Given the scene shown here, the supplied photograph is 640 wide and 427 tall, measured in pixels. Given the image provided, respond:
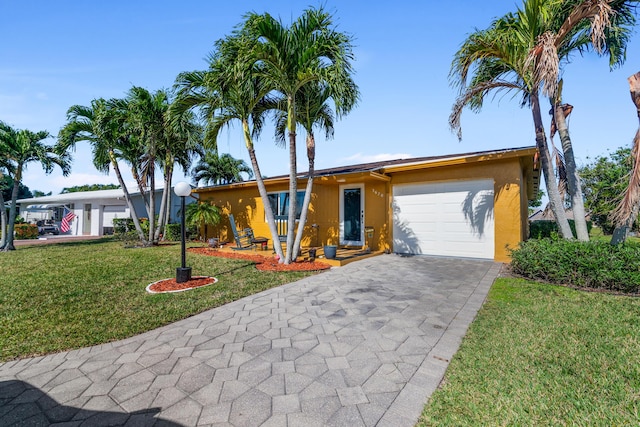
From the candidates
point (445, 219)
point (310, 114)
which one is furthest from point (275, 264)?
point (445, 219)

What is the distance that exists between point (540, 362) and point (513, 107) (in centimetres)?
736

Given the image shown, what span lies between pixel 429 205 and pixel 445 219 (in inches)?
27.3

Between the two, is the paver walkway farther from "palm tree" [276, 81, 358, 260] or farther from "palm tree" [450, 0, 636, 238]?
"palm tree" [450, 0, 636, 238]

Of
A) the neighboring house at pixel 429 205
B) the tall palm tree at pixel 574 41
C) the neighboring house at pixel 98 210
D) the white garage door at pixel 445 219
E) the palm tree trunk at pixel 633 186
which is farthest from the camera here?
the neighboring house at pixel 98 210

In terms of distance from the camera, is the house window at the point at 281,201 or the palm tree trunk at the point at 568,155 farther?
the house window at the point at 281,201

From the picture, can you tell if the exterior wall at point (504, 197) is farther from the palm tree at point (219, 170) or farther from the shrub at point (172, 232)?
the palm tree at point (219, 170)

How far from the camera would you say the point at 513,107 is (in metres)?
7.58

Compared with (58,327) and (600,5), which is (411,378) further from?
(600,5)

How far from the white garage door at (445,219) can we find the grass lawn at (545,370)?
13.8 ft

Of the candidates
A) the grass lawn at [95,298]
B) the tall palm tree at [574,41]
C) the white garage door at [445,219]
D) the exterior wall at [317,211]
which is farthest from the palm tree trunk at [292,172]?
the tall palm tree at [574,41]

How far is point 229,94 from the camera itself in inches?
281

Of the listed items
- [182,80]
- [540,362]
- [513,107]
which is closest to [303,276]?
[540,362]

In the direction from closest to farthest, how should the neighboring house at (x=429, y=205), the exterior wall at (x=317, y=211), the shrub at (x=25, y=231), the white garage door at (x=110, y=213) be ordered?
the neighboring house at (x=429, y=205)
the exterior wall at (x=317, y=211)
the shrub at (x=25, y=231)
the white garage door at (x=110, y=213)

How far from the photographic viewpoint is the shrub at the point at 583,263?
16.2ft
